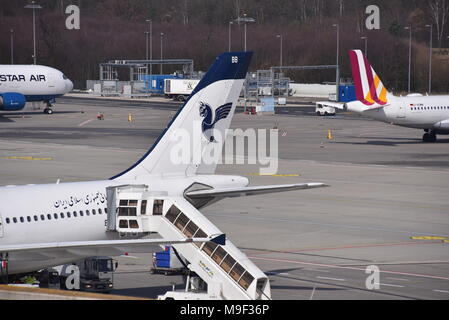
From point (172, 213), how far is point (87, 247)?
15.9 feet

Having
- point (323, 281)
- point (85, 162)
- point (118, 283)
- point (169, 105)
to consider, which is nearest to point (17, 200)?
point (118, 283)

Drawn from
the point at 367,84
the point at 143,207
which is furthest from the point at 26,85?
the point at 143,207

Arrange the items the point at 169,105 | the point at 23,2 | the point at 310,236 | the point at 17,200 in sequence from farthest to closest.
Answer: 1. the point at 23,2
2. the point at 169,105
3. the point at 310,236
4. the point at 17,200

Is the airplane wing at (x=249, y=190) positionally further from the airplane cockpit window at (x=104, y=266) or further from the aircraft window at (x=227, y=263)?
the aircraft window at (x=227, y=263)

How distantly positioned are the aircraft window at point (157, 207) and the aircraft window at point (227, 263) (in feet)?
11.6

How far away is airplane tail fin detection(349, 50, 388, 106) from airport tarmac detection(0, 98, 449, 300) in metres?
4.66

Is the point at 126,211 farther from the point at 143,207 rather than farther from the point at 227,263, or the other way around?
the point at 227,263

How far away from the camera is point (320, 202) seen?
5562 cm

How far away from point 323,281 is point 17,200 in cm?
1190

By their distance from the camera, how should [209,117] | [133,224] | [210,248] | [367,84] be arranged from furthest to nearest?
[367,84]
[209,117]
[133,224]
[210,248]

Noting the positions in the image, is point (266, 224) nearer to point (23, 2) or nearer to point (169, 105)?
point (169, 105)

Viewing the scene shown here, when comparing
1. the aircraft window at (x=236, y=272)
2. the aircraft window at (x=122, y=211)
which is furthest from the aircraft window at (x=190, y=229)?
the aircraft window at (x=236, y=272)

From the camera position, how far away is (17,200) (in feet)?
99.8

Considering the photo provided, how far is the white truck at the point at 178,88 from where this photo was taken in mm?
166625
